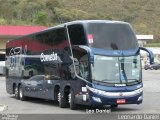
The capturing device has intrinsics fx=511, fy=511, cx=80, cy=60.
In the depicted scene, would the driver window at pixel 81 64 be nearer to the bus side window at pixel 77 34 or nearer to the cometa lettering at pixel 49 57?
the bus side window at pixel 77 34

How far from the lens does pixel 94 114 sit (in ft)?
58.9

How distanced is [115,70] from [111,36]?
1.34m

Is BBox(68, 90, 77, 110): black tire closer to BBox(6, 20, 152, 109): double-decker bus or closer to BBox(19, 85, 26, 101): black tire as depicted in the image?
BBox(6, 20, 152, 109): double-decker bus

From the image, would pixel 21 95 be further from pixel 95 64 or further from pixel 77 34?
pixel 95 64

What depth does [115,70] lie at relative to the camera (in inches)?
728

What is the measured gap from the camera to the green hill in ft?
398

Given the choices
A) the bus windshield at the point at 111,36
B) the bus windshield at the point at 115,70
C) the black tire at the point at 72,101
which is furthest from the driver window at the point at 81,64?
the black tire at the point at 72,101

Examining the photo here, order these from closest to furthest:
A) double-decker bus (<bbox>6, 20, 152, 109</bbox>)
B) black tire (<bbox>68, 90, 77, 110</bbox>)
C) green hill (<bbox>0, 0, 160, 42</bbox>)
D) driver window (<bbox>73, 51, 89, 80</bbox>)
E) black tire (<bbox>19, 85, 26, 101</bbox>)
A: 1. double-decker bus (<bbox>6, 20, 152, 109</bbox>)
2. driver window (<bbox>73, 51, 89, 80</bbox>)
3. black tire (<bbox>68, 90, 77, 110</bbox>)
4. black tire (<bbox>19, 85, 26, 101</bbox>)
5. green hill (<bbox>0, 0, 160, 42</bbox>)

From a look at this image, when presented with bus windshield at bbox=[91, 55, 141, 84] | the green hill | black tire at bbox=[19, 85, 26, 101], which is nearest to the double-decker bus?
bus windshield at bbox=[91, 55, 141, 84]

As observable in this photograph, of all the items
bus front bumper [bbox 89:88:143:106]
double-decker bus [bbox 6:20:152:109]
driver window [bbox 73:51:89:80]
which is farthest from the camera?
driver window [bbox 73:51:89:80]

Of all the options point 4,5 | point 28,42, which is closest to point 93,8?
point 4,5

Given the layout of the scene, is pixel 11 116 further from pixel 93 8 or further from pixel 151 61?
pixel 93 8

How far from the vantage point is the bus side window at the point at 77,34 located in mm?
18891

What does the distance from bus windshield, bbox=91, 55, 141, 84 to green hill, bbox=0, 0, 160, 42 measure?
95.5 metres
